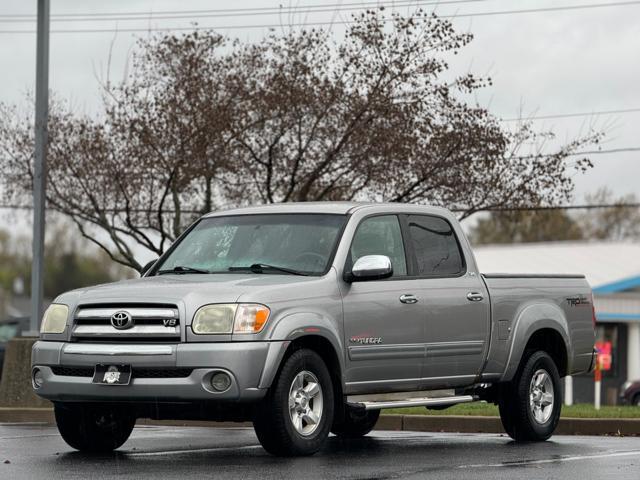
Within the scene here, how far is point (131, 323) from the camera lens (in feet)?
34.7

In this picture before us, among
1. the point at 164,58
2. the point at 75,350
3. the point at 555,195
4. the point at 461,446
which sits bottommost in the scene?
the point at 461,446

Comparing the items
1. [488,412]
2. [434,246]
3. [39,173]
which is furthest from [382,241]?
[39,173]

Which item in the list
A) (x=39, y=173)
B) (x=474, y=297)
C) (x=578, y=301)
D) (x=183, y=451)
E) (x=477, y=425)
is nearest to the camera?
(x=183, y=451)

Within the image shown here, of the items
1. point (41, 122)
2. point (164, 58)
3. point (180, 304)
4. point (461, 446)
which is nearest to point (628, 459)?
point (461, 446)

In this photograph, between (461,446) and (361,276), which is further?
(461,446)

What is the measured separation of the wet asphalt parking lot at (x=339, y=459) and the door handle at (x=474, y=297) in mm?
1232

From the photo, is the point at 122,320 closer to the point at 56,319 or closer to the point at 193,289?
the point at 193,289

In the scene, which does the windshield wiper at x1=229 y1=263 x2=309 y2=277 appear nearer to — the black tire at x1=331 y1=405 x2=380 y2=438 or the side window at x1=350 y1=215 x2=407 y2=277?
the side window at x1=350 y1=215 x2=407 y2=277

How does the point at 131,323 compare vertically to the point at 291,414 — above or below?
above

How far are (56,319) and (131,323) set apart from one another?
79 centimetres

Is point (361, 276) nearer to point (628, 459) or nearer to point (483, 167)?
point (628, 459)

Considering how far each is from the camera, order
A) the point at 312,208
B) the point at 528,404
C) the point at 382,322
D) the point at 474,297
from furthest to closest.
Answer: the point at 528,404 < the point at 474,297 < the point at 312,208 < the point at 382,322

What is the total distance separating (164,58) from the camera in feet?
76.3

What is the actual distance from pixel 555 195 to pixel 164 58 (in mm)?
6398
